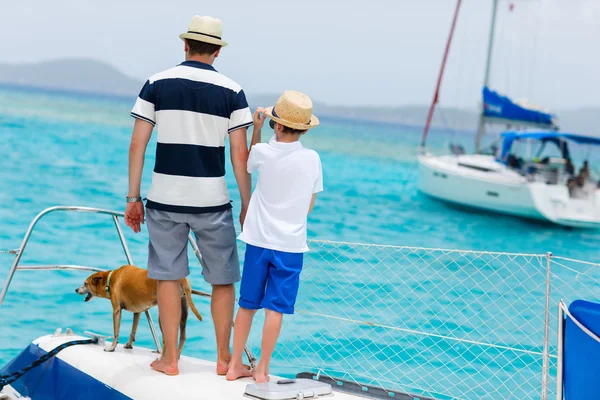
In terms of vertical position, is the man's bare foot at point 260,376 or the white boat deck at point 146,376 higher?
the man's bare foot at point 260,376

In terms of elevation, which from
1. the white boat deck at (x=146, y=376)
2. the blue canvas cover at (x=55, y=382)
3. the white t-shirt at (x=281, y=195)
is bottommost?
the blue canvas cover at (x=55, y=382)

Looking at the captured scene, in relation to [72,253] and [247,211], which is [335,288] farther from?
[247,211]

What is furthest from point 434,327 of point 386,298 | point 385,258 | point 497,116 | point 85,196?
point 497,116

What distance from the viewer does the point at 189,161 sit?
10.8 feet

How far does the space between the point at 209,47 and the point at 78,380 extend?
1.59 meters

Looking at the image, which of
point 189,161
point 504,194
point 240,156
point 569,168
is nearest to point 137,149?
point 189,161

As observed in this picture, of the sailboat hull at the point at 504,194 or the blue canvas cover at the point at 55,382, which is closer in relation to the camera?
Answer: the blue canvas cover at the point at 55,382

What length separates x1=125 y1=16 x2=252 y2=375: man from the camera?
3256mm

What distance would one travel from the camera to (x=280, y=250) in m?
3.21

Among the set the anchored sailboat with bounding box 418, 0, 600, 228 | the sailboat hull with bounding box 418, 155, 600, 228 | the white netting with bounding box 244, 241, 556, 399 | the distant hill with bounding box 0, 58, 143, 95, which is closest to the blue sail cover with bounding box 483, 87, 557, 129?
the anchored sailboat with bounding box 418, 0, 600, 228

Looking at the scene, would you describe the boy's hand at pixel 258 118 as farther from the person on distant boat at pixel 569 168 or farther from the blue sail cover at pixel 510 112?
the blue sail cover at pixel 510 112

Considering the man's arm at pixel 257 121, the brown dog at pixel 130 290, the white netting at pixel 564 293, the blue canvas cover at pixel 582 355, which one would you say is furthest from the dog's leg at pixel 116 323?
the white netting at pixel 564 293

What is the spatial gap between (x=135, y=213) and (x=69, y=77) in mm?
200247

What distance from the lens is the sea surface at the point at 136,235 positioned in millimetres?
7922
